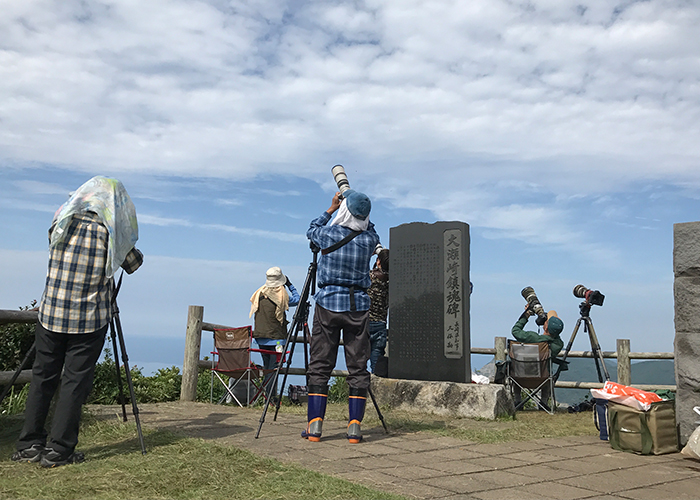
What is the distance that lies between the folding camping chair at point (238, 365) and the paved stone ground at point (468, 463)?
1.95 m

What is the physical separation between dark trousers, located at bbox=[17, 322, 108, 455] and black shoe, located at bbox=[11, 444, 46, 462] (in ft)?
0.13

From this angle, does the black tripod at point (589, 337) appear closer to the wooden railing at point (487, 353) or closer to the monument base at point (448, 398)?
the wooden railing at point (487, 353)

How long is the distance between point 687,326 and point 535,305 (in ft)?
11.5

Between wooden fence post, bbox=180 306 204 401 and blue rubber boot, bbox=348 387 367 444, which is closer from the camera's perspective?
blue rubber boot, bbox=348 387 367 444

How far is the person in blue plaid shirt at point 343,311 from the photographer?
202 inches

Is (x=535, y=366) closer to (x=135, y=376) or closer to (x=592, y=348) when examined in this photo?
(x=592, y=348)

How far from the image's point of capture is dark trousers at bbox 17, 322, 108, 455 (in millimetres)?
3963

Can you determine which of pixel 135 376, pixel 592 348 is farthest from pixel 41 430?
pixel 592 348

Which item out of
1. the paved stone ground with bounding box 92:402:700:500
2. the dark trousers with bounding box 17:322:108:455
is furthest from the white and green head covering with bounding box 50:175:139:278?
the paved stone ground with bounding box 92:402:700:500

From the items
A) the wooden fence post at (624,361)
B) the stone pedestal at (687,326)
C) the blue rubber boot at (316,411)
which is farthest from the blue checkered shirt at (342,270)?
the wooden fence post at (624,361)

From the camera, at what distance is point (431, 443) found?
5.20 m

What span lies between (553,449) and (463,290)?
8.35 ft

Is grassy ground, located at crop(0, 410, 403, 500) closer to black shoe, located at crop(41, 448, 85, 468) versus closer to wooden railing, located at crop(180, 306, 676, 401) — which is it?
black shoe, located at crop(41, 448, 85, 468)

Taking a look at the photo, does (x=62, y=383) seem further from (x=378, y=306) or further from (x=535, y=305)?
(x=535, y=305)
